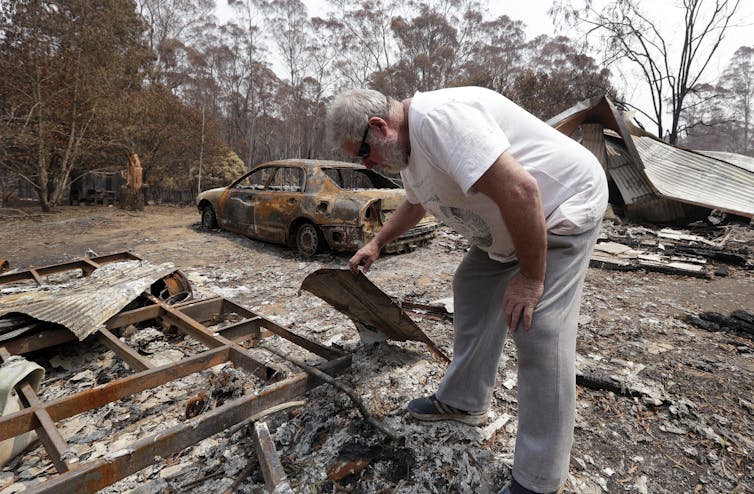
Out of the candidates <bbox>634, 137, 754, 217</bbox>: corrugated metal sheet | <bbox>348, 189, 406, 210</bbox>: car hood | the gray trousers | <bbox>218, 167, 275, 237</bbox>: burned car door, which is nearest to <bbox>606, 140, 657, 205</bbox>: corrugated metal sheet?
<bbox>634, 137, 754, 217</bbox>: corrugated metal sheet

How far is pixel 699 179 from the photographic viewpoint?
1265 centimetres

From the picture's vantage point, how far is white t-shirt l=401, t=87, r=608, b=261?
1.39 metres

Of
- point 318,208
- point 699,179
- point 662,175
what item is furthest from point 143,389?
point 699,179

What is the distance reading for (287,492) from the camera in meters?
1.59

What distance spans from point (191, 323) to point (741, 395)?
4.04 meters

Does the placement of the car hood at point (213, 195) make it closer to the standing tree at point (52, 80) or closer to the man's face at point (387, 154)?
the standing tree at point (52, 80)

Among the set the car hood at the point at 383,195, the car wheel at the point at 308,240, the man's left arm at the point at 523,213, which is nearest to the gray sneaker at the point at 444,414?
the man's left arm at the point at 523,213

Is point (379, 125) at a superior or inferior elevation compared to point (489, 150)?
superior

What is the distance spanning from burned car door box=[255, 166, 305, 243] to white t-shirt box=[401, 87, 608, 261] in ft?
17.9

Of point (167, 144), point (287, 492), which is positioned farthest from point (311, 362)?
point (167, 144)

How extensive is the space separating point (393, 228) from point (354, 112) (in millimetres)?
976

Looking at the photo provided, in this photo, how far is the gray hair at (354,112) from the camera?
1.62 m

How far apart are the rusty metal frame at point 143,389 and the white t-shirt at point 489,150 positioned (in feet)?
4.33

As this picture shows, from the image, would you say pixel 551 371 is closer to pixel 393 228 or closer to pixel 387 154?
pixel 387 154
